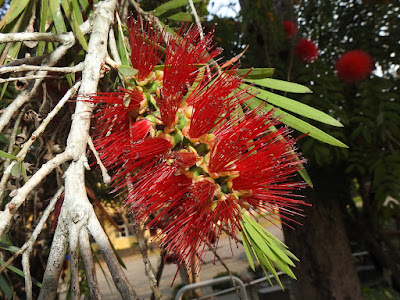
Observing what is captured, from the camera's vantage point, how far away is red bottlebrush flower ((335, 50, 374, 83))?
1.44 m

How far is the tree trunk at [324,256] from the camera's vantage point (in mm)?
2014

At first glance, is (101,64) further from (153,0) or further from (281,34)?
(281,34)

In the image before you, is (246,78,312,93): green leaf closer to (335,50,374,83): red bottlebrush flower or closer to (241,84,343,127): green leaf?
(241,84,343,127): green leaf

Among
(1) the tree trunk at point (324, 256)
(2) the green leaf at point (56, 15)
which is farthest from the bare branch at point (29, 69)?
(1) the tree trunk at point (324, 256)

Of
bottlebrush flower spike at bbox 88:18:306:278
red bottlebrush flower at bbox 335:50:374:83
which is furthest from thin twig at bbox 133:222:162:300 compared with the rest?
red bottlebrush flower at bbox 335:50:374:83

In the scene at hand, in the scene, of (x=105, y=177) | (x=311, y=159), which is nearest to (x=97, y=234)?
(x=105, y=177)

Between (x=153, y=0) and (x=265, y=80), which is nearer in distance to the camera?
(x=265, y=80)

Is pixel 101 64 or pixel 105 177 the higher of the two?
pixel 101 64

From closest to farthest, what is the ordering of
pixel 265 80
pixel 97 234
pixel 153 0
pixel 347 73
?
pixel 97 234 → pixel 265 80 → pixel 347 73 → pixel 153 0

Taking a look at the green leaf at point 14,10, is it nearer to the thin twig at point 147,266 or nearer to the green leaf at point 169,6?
the green leaf at point 169,6

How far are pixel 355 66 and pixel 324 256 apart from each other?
3.53 ft

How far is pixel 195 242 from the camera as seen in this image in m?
0.62

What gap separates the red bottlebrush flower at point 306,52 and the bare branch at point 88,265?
132 centimetres

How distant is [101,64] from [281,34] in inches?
50.9
